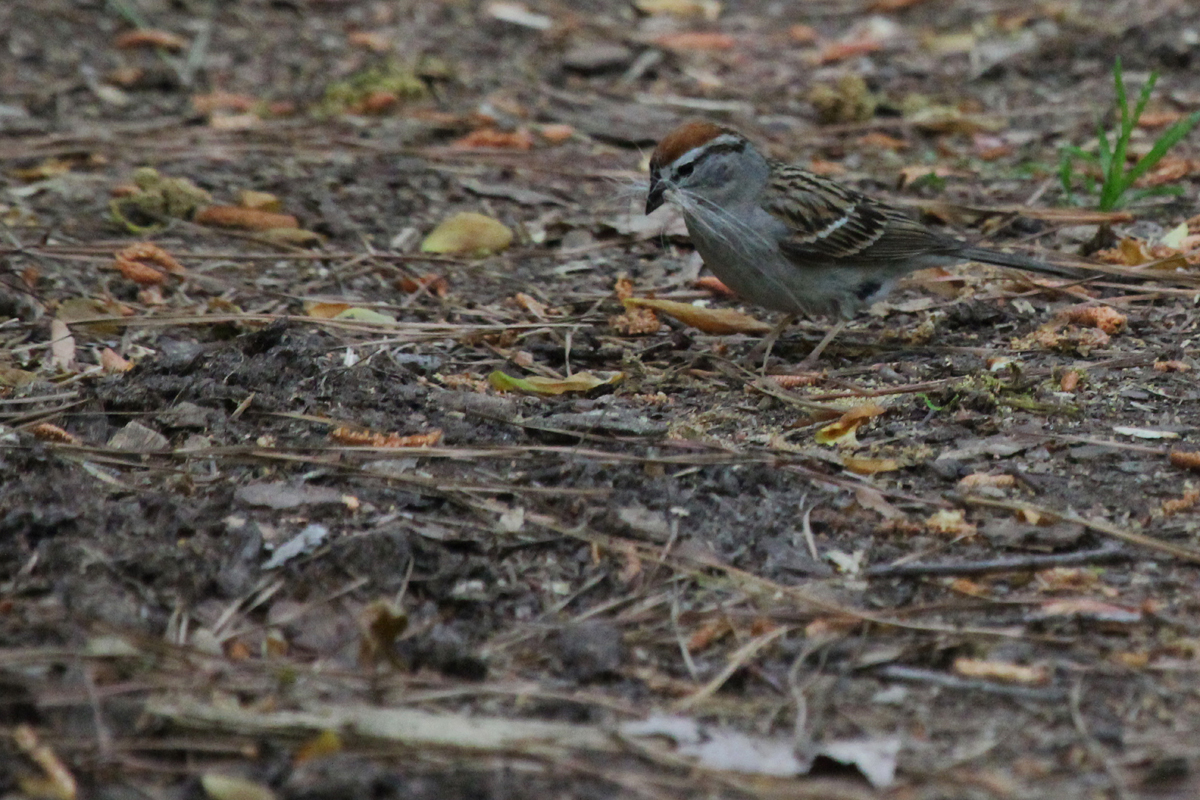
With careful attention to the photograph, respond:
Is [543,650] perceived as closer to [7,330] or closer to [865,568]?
[865,568]

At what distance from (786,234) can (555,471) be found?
1.83 m

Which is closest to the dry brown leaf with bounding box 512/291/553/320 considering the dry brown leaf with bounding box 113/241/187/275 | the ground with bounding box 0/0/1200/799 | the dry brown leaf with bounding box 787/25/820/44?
the ground with bounding box 0/0/1200/799

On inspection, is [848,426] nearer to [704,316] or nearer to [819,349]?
[819,349]

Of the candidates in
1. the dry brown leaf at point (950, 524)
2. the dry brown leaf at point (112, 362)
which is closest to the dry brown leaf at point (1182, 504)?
the dry brown leaf at point (950, 524)

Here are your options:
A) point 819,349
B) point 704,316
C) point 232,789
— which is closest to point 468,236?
point 704,316

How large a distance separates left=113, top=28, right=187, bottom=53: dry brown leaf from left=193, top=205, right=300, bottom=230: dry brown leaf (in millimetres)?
2198

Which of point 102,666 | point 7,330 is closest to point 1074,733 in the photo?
point 102,666

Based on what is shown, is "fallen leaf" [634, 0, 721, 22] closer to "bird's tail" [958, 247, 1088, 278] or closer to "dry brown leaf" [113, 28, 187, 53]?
"dry brown leaf" [113, 28, 187, 53]

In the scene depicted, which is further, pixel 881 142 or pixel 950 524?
pixel 881 142

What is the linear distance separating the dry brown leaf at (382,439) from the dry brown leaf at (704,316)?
4.89 feet

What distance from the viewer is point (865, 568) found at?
321 cm

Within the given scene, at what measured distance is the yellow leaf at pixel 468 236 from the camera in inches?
220

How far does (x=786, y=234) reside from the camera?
16.5 feet

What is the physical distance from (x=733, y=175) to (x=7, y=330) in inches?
98.1
